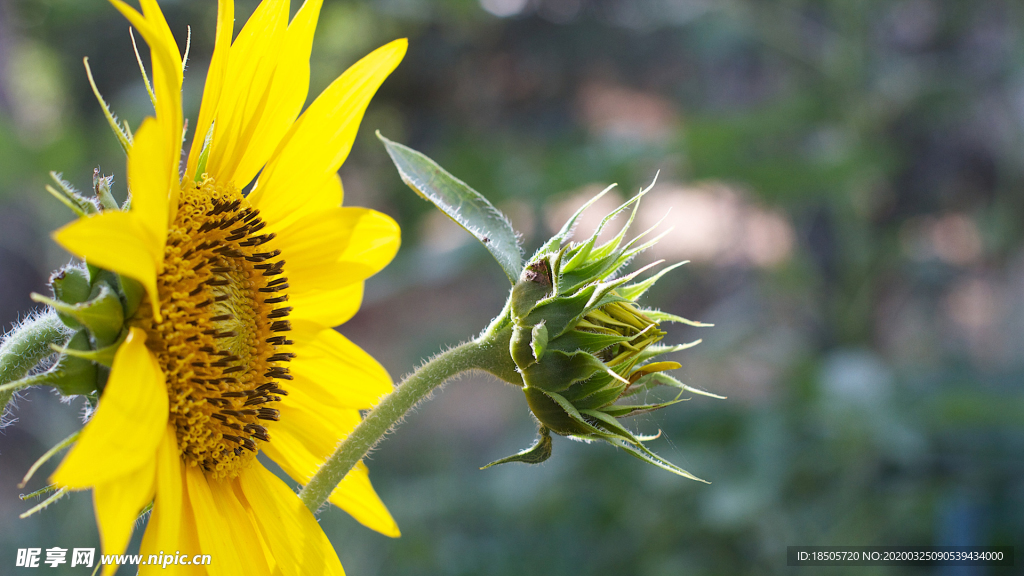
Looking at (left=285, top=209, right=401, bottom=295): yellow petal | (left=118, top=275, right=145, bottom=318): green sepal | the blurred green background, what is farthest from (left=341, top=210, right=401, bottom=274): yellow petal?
the blurred green background

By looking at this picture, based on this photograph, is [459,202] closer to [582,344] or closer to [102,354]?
[582,344]

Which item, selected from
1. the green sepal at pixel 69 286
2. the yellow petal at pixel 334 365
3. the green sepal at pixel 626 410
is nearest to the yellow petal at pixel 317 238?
the yellow petal at pixel 334 365

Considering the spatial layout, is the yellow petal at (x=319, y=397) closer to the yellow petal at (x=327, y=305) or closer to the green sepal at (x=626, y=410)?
the yellow petal at (x=327, y=305)

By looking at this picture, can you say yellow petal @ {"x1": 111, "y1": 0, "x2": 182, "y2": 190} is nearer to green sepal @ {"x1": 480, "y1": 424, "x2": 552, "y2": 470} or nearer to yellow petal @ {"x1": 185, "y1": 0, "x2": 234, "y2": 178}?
yellow petal @ {"x1": 185, "y1": 0, "x2": 234, "y2": 178}

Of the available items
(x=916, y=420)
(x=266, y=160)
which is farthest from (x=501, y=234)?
(x=916, y=420)

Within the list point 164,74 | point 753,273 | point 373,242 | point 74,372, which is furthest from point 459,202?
point 753,273
